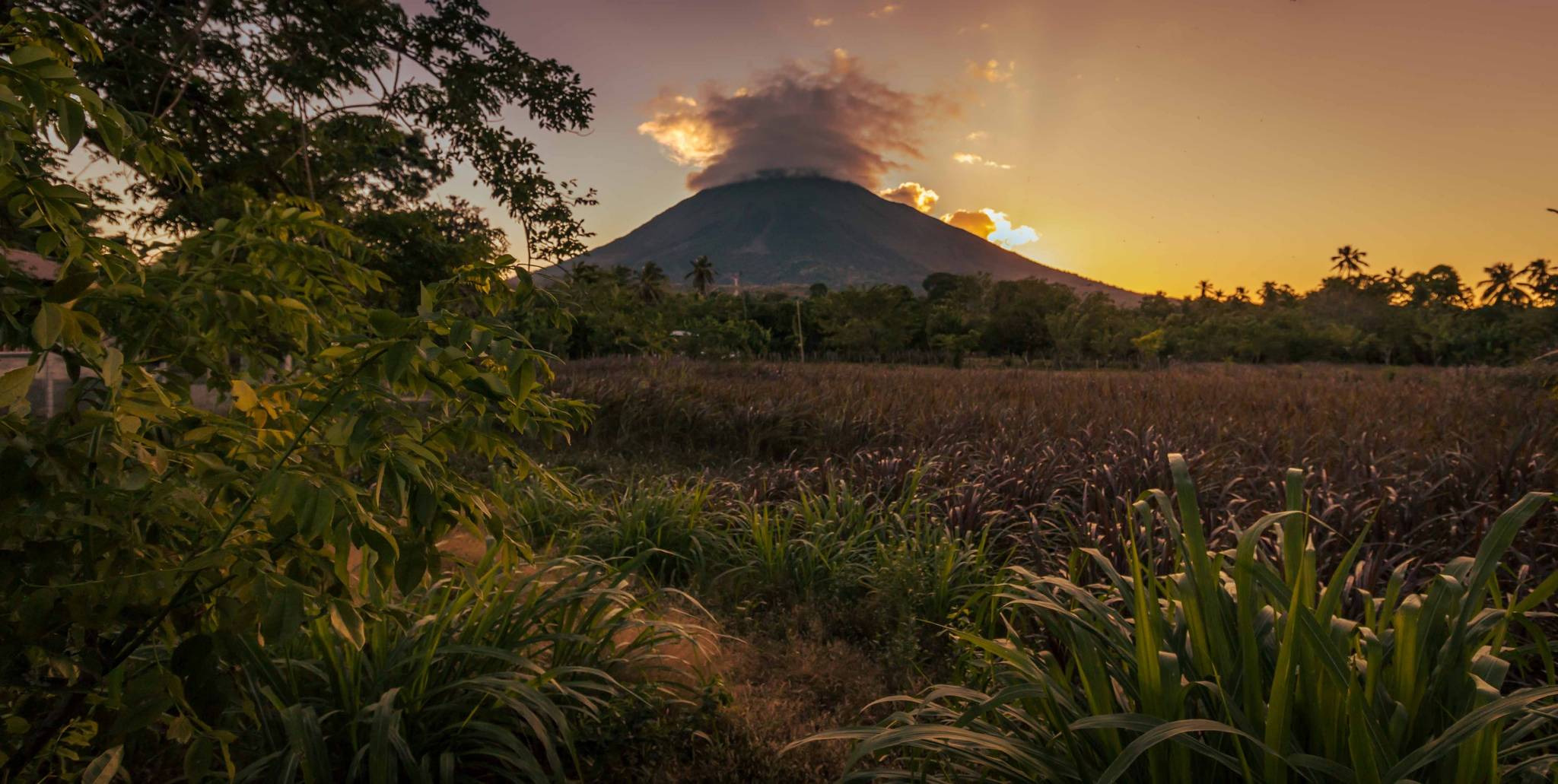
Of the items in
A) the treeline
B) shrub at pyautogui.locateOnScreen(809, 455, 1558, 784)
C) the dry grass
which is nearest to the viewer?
shrub at pyautogui.locateOnScreen(809, 455, 1558, 784)

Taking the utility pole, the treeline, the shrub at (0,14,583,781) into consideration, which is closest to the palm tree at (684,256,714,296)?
the treeline

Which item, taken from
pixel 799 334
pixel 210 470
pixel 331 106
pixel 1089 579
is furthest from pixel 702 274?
pixel 210 470

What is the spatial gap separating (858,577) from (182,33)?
7353 mm

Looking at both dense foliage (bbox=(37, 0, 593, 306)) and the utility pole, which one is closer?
dense foliage (bbox=(37, 0, 593, 306))

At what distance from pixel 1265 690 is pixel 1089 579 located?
2213 millimetres

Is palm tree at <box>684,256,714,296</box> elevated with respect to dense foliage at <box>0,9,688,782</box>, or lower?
elevated

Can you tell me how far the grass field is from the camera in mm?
1771

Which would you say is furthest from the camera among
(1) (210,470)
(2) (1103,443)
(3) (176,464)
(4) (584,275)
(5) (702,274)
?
(5) (702,274)

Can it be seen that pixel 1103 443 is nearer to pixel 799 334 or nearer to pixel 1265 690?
pixel 1265 690

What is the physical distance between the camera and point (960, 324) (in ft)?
189

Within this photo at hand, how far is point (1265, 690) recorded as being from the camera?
6.45 ft

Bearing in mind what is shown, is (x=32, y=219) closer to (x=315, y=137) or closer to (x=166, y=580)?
(x=166, y=580)

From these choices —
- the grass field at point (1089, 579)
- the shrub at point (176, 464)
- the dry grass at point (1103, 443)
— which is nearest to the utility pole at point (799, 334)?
→ the dry grass at point (1103, 443)

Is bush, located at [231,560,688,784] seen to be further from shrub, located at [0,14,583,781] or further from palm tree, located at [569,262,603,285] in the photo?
palm tree, located at [569,262,603,285]
